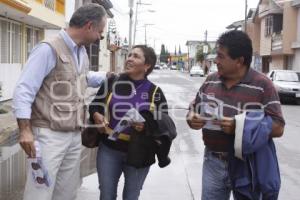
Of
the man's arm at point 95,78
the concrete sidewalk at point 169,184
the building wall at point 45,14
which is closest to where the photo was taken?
the man's arm at point 95,78

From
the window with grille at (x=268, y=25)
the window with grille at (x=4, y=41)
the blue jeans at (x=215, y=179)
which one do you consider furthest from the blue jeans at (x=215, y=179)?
the window with grille at (x=268, y=25)

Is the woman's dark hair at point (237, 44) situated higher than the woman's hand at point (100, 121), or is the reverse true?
the woman's dark hair at point (237, 44)

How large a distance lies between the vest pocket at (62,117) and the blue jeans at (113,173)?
41 cm

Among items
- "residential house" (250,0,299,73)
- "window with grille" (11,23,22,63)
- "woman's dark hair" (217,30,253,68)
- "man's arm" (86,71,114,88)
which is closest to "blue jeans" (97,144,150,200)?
"man's arm" (86,71,114,88)

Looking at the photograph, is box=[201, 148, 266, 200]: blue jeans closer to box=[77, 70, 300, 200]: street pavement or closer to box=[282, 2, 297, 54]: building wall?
box=[77, 70, 300, 200]: street pavement

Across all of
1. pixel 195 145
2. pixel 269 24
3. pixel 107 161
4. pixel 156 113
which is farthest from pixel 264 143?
pixel 269 24

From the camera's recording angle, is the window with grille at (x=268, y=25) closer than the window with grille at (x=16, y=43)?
No

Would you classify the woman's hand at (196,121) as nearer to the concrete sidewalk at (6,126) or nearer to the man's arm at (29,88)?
the man's arm at (29,88)

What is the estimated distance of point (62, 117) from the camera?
151 inches

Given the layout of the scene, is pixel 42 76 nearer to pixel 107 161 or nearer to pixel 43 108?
pixel 43 108

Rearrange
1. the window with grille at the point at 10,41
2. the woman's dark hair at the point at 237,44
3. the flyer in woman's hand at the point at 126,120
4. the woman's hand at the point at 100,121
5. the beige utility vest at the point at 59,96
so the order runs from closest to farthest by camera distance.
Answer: the woman's dark hair at the point at 237,44 < the beige utility vest at the point at 59,96 < the flyer in woman's hand at the point at 126,120 < the woman's hand at the point at 100,121 < the window with grille at the point at 10,41

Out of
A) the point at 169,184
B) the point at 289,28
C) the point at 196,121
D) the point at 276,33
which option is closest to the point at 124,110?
the point at 196,121

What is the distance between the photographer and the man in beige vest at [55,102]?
3652 mm

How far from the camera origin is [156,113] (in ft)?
13.3
